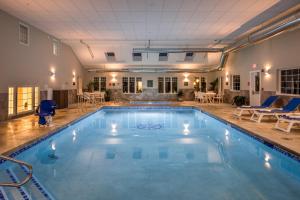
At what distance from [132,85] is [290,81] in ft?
41.5

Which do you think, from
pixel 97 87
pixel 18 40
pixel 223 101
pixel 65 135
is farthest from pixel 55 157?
pixel 97 87

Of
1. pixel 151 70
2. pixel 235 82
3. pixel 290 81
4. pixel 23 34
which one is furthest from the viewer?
pixel 151 70

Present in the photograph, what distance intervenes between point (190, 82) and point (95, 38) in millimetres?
9846

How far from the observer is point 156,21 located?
909 cm

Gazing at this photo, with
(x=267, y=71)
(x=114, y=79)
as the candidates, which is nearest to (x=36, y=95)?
(x=267, y=71)

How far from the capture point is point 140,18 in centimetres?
870

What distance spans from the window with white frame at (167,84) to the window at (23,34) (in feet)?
39.5

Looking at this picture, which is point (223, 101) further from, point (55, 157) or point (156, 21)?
point (55, 157)

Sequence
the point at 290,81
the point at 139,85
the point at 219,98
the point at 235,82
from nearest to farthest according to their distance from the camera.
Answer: the point at 290,81
the point at 235,82
the point at 219,98
the point at 139,85

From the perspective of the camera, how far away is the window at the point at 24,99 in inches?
369

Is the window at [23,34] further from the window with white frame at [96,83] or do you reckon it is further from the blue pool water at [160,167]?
the window with white frame at [96,83]

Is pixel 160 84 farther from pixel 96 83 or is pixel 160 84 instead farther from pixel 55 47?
pixel 55 47

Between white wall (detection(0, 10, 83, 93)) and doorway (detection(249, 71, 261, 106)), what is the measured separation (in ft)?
30.3

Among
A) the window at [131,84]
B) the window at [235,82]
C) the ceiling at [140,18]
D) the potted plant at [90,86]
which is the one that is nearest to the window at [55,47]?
the ceiling at [140,18]
